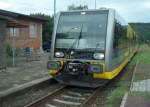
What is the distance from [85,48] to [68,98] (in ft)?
6.34

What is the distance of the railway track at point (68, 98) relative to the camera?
418 inches

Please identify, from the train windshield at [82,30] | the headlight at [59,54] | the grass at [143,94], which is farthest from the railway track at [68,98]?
the train windshield at [82,30]

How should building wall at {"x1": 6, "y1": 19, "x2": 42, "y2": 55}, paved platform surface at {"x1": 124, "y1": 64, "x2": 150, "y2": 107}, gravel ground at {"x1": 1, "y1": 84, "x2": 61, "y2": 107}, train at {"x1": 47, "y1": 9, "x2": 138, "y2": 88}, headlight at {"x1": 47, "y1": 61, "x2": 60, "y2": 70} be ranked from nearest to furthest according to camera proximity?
paved platform surface at {"x1": 124, "y1": 64, "x2": 150, "y2": 107}
gravel ground at {"x1": 1, "y1": 84, "x2": 61, "y2": 107}
train at {"x1": 47, "y1": 9, "x2": 138, "y2": 88}
headlight at {"x1": 47, "y1": 61, "x2": 60, "y2": 70}
building wall at {"x1": 6, "y1": 19, "x2": 42, "y2": 55}

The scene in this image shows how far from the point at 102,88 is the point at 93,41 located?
2.14 meters

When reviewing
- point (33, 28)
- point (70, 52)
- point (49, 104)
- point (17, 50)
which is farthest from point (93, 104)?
point (33, 28)

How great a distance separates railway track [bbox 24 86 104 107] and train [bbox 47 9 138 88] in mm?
351

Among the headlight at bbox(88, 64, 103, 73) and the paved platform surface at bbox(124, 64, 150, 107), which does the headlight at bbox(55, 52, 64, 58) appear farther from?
the paved platform surface at bbox(124, 64, 150, 107)

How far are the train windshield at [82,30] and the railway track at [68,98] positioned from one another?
1650 millimetres

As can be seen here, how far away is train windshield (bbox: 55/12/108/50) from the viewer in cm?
1260

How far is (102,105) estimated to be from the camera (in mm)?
10609

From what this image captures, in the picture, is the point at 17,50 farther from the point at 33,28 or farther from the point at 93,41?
the point at 93,41

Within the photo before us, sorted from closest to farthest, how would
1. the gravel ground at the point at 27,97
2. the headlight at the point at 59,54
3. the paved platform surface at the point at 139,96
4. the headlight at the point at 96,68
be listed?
1. the paved platform surface at the point at 139,96
2. the gravel ground at the point at 27,97
3. the headlight at the point at 96,68
4. the headlight at the point at 59,54

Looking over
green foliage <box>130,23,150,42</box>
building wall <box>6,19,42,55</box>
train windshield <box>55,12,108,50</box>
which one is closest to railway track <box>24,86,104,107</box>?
train windshield <box>55,12,108,50</box>

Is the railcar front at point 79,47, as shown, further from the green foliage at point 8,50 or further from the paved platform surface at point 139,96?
the green foliage at point 8,50
